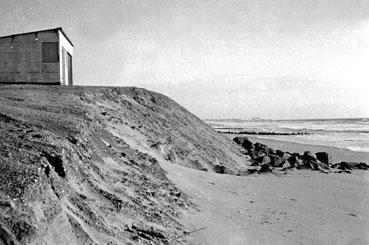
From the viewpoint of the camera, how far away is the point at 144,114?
355 inches

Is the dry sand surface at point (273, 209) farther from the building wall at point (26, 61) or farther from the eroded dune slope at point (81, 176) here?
the building wall at point (26, 61)

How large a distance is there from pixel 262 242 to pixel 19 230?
279 cm

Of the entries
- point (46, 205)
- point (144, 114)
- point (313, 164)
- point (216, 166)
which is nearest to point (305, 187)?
point (216, 166)

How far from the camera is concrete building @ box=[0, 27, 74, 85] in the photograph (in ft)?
46.1

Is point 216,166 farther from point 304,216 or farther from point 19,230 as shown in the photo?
point 19,230

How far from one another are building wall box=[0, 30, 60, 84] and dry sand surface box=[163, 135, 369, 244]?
10027mm

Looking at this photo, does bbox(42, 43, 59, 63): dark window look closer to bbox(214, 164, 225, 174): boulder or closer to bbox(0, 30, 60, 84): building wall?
bbox(0, 30, 60, 84): building wall

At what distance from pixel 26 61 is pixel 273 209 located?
12.5m

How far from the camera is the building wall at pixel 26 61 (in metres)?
14.0

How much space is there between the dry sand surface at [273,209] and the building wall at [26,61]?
10.0 m

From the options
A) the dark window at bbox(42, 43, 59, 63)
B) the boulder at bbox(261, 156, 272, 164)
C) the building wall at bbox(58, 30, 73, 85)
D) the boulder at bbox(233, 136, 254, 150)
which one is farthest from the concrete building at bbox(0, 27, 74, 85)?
the boulder at bbox(261, 156, 272, 164)

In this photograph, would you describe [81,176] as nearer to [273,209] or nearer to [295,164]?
A: [273,209]

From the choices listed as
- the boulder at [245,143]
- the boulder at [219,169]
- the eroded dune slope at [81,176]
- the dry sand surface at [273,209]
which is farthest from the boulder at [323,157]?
the eroded dune slope at [81,176]

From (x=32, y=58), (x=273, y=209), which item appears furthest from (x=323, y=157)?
(x=32, y=58)
